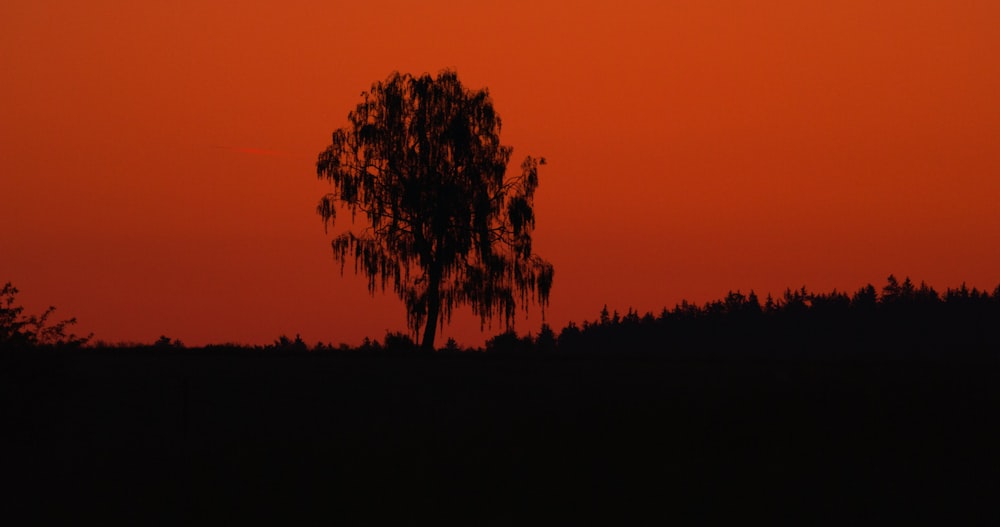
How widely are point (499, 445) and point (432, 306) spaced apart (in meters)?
26.0

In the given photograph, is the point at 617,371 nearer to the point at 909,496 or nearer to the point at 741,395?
the point at 741,395

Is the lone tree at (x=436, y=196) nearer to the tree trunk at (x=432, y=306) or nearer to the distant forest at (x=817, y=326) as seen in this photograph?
the tree trunk at (x=432, y=306)

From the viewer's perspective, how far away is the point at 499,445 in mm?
27312

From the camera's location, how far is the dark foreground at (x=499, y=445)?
23406 millimetres

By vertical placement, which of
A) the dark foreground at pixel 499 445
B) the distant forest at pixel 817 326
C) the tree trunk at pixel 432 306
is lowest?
the dark foreground at pixel 499 445

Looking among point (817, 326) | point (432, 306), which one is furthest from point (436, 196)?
point (817, 326)

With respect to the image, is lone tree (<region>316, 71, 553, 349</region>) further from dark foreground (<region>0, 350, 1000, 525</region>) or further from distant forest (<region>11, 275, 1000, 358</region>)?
distant forest (<region>11, 275, 1000, 358</region>)

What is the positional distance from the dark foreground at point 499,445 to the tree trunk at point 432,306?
15.1 m

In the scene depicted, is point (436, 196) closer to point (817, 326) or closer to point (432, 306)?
point (432, 306)

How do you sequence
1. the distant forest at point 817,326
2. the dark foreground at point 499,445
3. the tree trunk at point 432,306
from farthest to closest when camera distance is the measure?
1. the distant forest at point 817,326
2. the tree trunk at point 432,306
3. the dark foreground at point 499,445

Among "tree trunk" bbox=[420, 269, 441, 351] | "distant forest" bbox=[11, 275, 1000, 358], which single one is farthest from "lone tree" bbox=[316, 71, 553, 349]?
"distant forest" bbox=[11, 275, 1000, 358]

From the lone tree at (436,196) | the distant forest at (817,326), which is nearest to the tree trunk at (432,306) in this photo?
the lone tree at (436,196)

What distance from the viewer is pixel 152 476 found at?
2539 centimetres

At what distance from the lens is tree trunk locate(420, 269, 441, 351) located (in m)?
53.2
